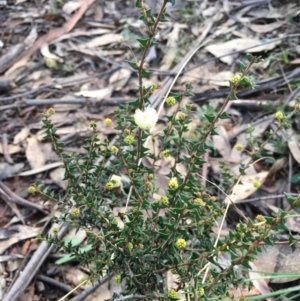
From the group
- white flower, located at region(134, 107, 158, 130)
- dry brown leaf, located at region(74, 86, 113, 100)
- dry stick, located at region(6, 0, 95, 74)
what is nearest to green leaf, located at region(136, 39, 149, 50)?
white flower, located at region(134, 107, 158, 130)

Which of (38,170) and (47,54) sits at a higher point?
(47,54)

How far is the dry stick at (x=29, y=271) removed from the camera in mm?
1718

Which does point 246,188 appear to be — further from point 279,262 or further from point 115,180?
point 115,180

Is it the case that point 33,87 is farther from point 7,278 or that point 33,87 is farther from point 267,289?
point 267,289

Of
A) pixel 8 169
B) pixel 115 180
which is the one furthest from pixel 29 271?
pixel 8 169

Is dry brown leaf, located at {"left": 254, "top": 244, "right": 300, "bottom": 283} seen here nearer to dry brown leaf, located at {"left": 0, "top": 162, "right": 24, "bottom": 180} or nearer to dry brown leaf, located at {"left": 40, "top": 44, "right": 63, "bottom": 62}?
dry brown leaf, located at {"left": 0, "top": 162, "right": 24, "bottom": 180}

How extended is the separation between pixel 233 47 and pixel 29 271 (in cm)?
181

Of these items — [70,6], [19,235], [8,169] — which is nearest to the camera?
[19,235]

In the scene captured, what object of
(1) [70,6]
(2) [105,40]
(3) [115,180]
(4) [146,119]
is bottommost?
(2) [105,40]

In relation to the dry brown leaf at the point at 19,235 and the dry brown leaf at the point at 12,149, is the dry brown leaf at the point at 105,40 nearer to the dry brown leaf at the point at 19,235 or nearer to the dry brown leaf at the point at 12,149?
the dry brown leaf at the point at 12,149

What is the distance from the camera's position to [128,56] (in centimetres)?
292

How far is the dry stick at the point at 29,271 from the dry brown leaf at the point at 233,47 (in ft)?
4.93

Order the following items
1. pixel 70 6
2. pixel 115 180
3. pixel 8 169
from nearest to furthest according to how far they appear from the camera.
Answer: pixel 115 180 < pixel 8 169 < pixel 70 6

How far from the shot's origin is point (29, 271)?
5.90ft
